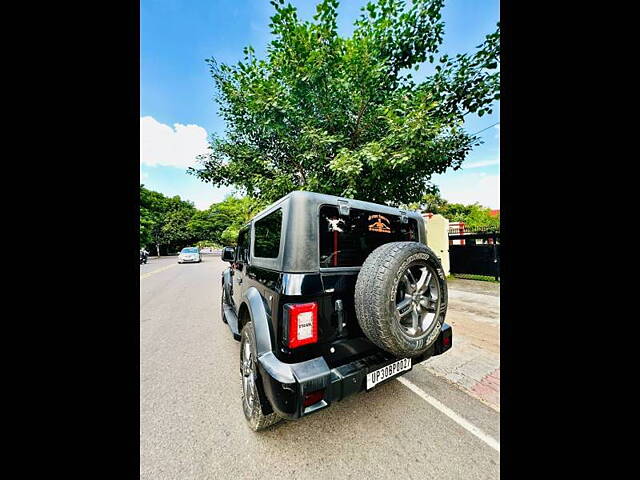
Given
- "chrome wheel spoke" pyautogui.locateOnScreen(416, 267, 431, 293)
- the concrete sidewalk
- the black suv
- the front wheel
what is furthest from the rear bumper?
the concrete sidewalk

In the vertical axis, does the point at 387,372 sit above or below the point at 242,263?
below

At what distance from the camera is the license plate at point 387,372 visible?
5.77 ft

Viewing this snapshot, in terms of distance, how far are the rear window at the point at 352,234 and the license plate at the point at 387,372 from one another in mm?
853

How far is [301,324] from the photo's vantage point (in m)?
1.61

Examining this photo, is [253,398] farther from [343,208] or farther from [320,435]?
[343,208]

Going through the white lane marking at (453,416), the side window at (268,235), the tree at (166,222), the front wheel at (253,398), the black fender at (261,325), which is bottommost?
the white lane marking at (453,416)

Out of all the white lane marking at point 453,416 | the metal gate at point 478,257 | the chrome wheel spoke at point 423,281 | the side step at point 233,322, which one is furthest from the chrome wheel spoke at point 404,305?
the metal gate at point 478,257

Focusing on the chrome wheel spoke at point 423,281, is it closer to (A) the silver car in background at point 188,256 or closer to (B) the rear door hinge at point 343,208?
(B) the rear door hinge at point 343,208

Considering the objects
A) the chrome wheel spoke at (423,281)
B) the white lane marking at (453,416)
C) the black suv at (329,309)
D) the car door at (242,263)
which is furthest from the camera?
the car door at (242,263)

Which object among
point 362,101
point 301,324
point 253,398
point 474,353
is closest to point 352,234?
point 301,324

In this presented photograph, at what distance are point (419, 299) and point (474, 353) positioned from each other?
7.64ft
